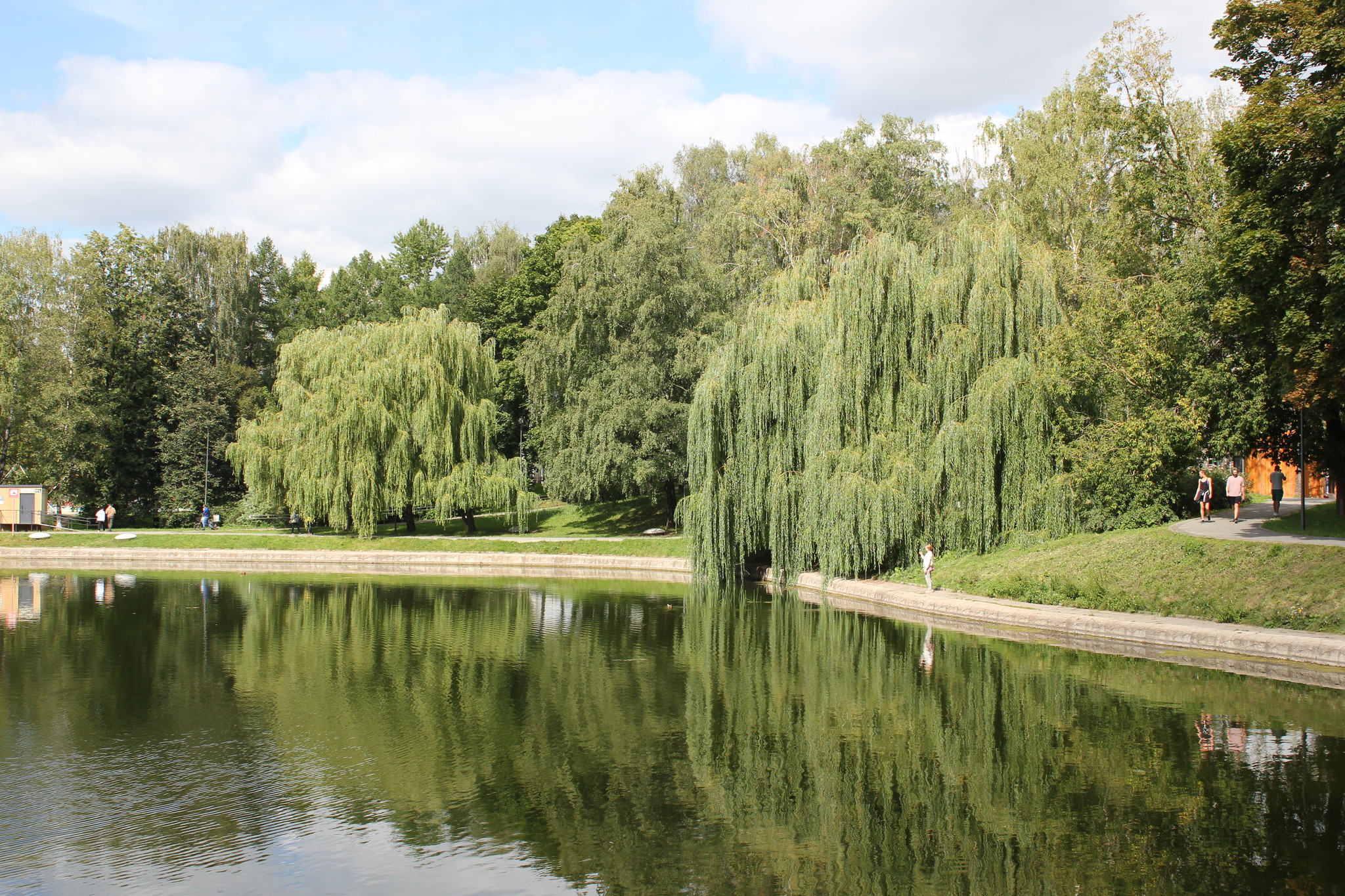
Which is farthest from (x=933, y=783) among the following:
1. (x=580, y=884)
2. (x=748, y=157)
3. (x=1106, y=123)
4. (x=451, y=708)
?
(x=748, y=157)

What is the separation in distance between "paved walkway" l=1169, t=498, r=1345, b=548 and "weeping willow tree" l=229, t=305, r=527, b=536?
88.1 feet

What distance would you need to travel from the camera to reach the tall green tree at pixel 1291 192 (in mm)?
17266

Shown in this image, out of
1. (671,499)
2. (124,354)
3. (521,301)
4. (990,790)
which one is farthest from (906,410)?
(124,354)

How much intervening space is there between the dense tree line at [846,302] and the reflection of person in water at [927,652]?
567 cm

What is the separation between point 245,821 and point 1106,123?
32119mm

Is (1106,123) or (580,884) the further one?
(1106,123)

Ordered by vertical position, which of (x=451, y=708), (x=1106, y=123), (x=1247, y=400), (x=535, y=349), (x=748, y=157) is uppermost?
(x=748, y=157)

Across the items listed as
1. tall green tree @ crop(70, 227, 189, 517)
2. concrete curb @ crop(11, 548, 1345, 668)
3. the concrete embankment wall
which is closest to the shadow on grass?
concrete curb @ crop(11, 548, 1345, 668)

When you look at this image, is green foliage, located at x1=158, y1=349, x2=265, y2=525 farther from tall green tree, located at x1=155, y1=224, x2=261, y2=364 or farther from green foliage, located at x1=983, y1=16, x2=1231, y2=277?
green foliage, located at x1=983, y1=16, x2=1231, y2=277

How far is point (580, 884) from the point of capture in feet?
25.7

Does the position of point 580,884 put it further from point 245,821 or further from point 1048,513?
point 1048,513

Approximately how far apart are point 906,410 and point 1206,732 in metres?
14.9

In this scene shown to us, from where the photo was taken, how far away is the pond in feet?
26.7

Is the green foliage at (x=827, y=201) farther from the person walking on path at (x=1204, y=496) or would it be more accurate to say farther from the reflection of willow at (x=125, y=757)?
the reflection of willow at (x=125, y=757)
